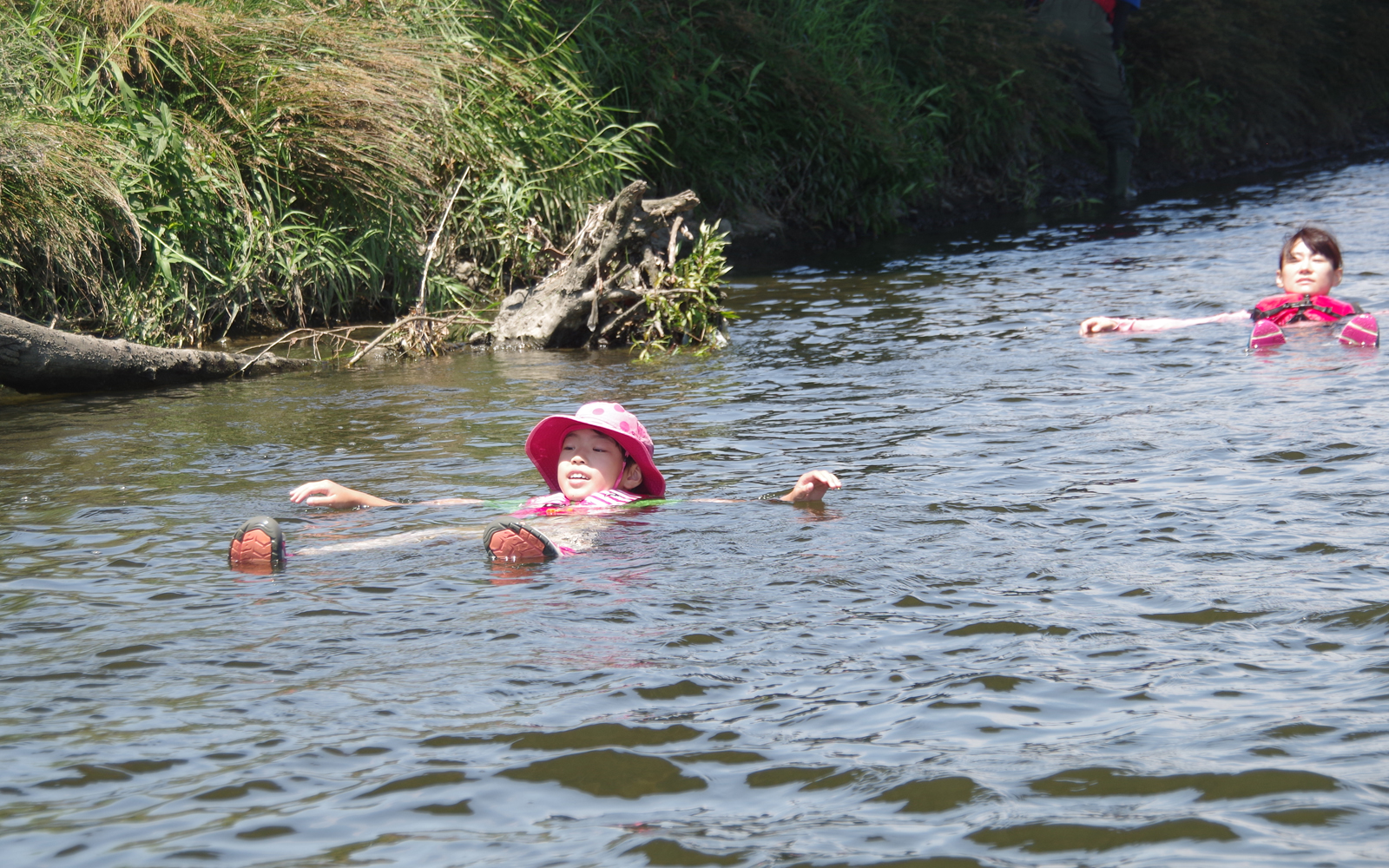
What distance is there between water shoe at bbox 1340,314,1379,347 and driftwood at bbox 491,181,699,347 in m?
4.75

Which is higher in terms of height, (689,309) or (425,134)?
(425,134)

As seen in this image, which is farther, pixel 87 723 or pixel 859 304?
pixel 859 304

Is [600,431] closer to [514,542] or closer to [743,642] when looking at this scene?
[514,542]

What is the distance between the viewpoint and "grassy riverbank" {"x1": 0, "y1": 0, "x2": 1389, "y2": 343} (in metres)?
9.09

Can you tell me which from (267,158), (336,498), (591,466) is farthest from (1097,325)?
(267,158)

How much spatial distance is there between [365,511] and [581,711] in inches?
98.4

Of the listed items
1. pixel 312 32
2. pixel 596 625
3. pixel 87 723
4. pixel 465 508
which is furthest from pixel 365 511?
pixel 312 32

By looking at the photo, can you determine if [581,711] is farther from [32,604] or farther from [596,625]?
[32,604]

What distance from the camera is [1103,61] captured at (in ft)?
61.4

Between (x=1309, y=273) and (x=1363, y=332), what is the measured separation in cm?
121

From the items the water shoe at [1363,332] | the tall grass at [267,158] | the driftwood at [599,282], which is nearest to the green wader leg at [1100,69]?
the tall grass at [267,158]

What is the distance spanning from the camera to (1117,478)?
566 cm

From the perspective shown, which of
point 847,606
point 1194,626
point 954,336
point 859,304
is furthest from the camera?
point 859,304

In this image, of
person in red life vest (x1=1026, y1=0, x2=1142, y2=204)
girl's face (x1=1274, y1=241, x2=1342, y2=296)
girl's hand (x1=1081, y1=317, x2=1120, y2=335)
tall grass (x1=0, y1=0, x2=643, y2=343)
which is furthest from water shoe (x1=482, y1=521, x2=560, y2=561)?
person in red life vest (x1=1026, y1=0, x2=1142, y2=204)
